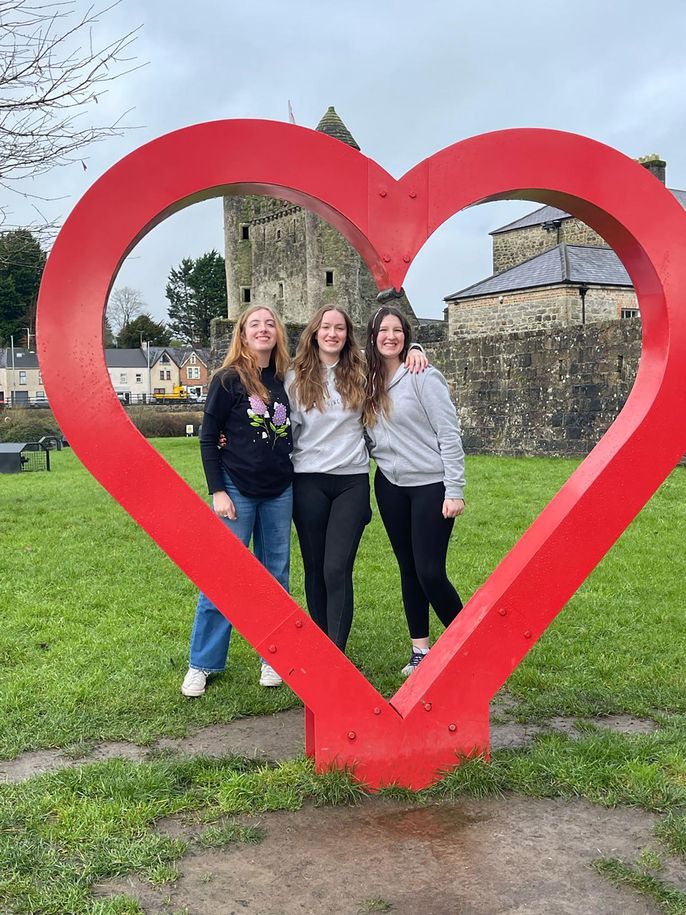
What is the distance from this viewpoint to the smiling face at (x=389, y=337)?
3822mm

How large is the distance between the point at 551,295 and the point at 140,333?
6564cm

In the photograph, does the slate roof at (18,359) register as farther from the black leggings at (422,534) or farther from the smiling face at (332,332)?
the smiling face at (332,332)

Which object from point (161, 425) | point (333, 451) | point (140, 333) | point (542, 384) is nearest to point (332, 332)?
point (333, 451)

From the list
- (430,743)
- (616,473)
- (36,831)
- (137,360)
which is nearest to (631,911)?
(430,743)

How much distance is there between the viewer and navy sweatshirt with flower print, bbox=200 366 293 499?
3.96 m

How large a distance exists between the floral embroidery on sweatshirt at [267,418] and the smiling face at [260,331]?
24 cm

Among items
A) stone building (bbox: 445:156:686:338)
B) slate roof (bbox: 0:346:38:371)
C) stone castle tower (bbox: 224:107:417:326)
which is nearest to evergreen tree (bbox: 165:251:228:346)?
slate roof (bbox: 0:346:38:371)

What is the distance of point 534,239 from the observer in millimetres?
33156

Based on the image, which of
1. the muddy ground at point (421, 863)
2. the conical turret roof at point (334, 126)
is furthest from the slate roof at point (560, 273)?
the muddy ground at point (421, 863)

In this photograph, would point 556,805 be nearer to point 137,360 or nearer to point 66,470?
point 66,470

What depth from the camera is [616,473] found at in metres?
3.36

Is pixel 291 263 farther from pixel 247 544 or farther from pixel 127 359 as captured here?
pixel 127 359

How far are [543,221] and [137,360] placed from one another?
169 ft

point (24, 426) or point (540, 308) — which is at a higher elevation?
point (540, 308)
